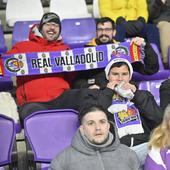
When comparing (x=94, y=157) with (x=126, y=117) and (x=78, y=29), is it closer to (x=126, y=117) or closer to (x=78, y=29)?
(x=126, y=117)

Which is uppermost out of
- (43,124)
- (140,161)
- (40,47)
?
A: (40,47)

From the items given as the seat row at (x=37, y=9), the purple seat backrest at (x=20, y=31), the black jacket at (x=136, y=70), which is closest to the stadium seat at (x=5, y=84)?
the black jacket at (x=136, y=70)

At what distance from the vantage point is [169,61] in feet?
17.4

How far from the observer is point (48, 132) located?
3.56m

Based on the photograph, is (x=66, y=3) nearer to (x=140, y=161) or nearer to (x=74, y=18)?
(x=74, y=18)

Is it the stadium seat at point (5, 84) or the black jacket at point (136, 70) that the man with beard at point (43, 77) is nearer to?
the black jacket at point (136, 70)

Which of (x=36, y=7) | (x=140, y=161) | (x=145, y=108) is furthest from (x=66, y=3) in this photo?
(x=140, y=161)

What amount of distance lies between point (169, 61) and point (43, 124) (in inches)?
83.0

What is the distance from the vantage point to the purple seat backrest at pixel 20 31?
5664 mm

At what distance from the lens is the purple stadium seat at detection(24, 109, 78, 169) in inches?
139

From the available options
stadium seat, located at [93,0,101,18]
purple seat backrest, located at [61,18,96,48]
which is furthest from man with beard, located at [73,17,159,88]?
stadium seat, located at [93,0,101,18]

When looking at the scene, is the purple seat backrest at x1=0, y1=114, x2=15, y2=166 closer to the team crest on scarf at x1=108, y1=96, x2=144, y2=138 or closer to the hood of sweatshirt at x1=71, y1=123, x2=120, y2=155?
the hood of sweatshirt at x1=71, y1=123, x2=120, y2=155

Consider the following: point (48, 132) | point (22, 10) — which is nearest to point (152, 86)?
point (48, 132)

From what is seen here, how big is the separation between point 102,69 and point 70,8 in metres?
2.01
